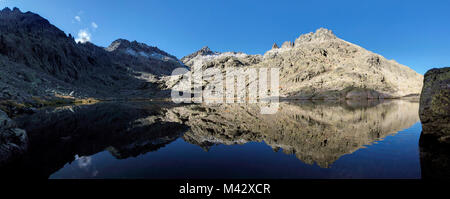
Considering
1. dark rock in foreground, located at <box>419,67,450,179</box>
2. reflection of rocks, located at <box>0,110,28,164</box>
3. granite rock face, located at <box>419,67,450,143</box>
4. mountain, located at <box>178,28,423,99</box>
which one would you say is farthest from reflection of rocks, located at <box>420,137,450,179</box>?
mountain, located at <box>178,28,423,99</box>

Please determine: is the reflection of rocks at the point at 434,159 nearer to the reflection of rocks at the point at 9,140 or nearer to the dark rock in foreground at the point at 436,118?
the dark rock in foreground at the point at 436,118

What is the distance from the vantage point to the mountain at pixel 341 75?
117m

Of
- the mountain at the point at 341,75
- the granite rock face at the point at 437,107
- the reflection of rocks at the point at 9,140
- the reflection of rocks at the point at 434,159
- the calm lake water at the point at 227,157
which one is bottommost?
the calm lake water at the point at 227,157

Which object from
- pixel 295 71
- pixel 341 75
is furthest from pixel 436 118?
pixel 295 71

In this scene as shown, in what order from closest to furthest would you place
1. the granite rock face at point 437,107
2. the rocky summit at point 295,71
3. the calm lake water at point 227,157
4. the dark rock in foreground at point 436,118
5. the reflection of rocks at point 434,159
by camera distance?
the reflection of rocks at point 434,159
the calm lake water at point 227,157
the dark rock in foreground at point 436,118
the granite rock face at point 437,107
the rocky summit at point 295,71

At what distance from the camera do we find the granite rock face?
10.9 metres

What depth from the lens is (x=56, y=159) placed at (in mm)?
10516

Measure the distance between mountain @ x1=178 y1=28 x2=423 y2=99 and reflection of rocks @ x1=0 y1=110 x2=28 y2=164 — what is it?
133892mm

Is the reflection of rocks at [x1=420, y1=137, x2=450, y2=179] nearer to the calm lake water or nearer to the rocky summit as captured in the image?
the calm lake water

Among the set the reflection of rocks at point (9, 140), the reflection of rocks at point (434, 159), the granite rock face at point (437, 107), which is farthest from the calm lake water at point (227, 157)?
the granite rock face at point (437, 107)

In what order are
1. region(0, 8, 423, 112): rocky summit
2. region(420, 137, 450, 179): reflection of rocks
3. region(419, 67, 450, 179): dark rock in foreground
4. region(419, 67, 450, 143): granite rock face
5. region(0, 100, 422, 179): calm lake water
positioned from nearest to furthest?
region(420, 137, 450, 179): reflection of rocks → region(0, 100, 422, 179): calm lake water → region(419, 67, 450, 179): dark rock in foreground → region(419, 67, 450, 143): granite rock face → region(0, 8, 423, 112): rocky summit

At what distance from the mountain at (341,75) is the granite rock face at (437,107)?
117 metres

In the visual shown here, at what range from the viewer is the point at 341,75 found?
134625 millimetres
